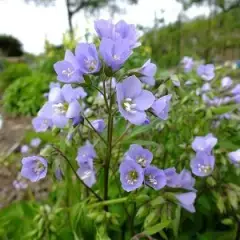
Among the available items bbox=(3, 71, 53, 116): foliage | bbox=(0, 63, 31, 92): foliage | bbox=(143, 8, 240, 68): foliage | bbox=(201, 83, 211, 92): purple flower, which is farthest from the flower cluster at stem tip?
bbox=(143, 8, 240, 68): foliage

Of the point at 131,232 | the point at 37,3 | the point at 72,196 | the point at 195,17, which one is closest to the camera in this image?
the point at 131,232

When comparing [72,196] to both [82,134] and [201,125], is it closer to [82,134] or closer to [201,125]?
[82,134]

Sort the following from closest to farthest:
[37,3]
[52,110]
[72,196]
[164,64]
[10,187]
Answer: [52,110], [72,196], [10,187], [164,64], [37,3]

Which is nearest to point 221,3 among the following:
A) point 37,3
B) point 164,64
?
point 164,64

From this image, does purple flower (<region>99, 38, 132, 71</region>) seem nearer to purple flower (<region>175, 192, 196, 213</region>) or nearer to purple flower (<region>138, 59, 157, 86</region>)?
purple flower (<region>138, 59, 157, 86</region>)

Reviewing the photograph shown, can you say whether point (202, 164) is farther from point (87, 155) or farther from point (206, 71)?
point (206, 71)

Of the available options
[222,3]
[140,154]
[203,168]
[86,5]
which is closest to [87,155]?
[140,154]

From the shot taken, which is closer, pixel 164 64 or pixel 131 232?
pixel 131 232

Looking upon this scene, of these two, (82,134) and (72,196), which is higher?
(82,134)
